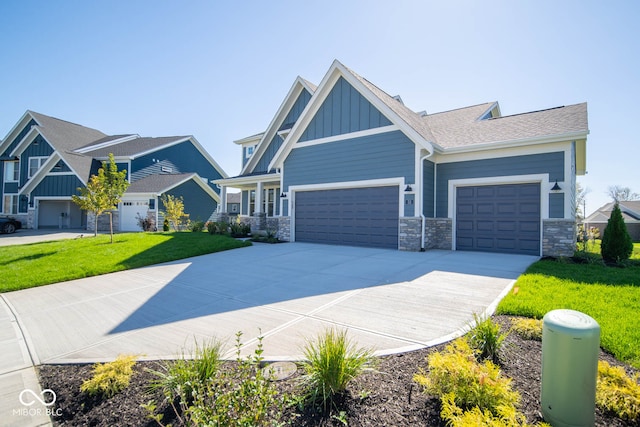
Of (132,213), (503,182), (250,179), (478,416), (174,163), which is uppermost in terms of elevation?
(174,163)

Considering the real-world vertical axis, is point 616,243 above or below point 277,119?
below

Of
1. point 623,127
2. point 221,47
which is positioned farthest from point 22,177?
point 623,127

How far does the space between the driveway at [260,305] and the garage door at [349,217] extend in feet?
9.46

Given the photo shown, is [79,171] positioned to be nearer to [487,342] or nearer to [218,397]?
[218,397]

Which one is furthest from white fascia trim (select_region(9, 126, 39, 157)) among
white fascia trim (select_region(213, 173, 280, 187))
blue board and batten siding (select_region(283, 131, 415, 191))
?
blue board and batten siding (select_region(283, 131, 415, 191))

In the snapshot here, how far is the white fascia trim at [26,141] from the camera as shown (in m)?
25.4

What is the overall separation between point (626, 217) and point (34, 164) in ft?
182

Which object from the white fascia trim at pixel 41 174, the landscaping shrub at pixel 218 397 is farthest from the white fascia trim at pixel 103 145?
the landscaping shrub at pixel 218 397

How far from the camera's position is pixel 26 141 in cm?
2597

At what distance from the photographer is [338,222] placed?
Result: 42.5 ft

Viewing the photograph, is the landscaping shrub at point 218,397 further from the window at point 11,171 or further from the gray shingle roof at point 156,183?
the window at point 11,171

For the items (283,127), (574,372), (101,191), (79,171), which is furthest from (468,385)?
(79,171)

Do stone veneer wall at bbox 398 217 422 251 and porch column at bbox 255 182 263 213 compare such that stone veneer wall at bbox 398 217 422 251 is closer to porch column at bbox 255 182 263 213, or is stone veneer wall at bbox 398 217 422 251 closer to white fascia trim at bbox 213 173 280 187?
white fascia trim at bbox 213 173 280 187

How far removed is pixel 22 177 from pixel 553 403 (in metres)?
36.8
